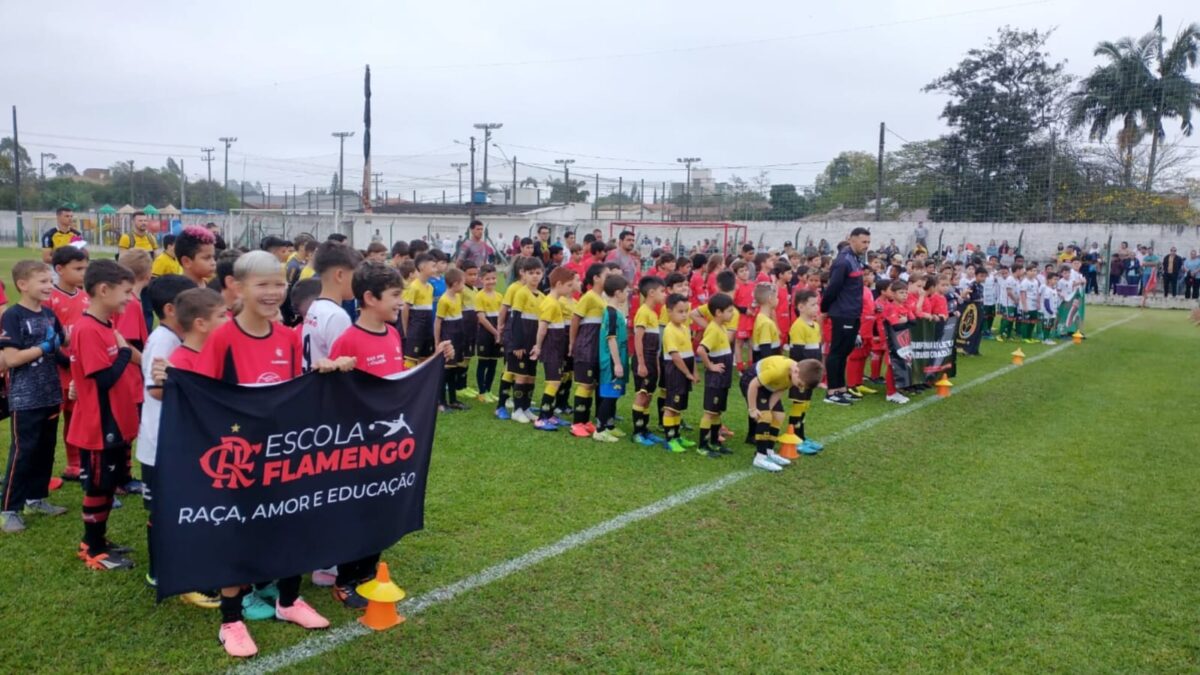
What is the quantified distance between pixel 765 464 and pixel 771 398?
0.61 meters

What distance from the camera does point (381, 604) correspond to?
4.08m

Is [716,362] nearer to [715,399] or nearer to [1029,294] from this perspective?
[715,399]

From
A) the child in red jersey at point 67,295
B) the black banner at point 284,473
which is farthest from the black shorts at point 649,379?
the child in red jersey at point 67,295

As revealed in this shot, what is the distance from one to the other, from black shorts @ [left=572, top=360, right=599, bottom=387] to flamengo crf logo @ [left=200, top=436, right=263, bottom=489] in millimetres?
4588

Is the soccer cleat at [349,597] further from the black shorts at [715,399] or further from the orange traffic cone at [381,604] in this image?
the black shorts at [715,399]

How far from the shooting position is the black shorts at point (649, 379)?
26.0 ft

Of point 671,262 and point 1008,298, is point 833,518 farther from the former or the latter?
point 1008,298

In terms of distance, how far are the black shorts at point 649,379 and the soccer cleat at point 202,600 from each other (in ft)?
14.6

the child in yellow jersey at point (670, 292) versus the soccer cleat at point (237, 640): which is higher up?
the child in yellow jersey at point (670, 292)

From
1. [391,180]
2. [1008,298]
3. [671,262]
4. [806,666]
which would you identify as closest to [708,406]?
[671,262]

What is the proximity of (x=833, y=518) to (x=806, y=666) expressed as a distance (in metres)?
2.17

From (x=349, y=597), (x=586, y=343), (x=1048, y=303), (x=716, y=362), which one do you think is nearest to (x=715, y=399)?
(x=716, y=362)

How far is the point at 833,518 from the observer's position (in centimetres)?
588

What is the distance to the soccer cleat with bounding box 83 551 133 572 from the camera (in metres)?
4.64
